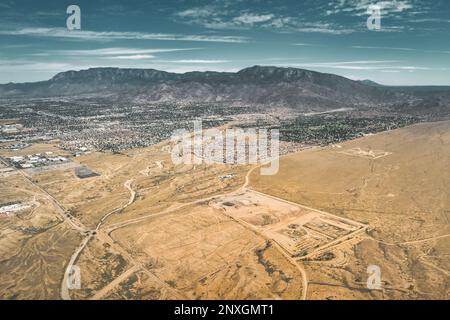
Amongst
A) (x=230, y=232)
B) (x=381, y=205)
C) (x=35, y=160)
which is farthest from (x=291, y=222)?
(x=35, y=160)

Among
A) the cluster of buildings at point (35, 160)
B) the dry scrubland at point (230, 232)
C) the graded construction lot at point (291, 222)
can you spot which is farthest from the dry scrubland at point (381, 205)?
the cluster of buildings at point (35, 160)

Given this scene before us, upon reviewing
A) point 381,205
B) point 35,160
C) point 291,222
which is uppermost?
point 35,160

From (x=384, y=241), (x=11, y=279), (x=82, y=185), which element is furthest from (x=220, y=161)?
(x=11, y=279)

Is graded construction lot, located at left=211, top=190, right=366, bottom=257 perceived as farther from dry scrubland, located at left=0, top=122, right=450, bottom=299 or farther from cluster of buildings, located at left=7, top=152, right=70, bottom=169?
cluster of buildings, located at left=7, top=152, right=70, bottom=169

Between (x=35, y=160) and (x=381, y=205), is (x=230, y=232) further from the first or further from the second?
(x=35, y=160)

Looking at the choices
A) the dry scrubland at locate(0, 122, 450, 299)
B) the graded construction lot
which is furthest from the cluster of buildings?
the graded construction lot

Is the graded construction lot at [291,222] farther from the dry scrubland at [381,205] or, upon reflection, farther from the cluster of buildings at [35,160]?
the cluster of buildings at [35,160]
